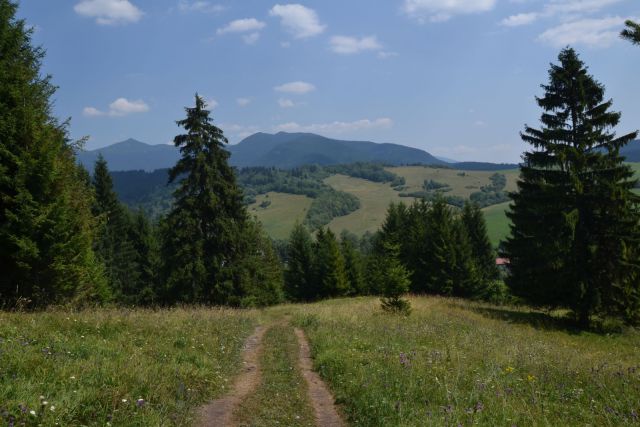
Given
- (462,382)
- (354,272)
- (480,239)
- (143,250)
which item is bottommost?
(354,272)

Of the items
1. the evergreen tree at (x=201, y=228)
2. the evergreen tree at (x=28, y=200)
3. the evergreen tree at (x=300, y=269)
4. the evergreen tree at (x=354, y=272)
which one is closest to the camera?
the evergreen tree at (x=28, y=200)

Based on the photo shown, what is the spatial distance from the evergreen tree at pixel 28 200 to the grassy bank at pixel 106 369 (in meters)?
4.48

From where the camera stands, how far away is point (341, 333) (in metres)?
14.8

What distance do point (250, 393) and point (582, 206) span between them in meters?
23.9

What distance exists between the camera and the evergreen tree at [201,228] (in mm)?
29188

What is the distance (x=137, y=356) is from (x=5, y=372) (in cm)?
258

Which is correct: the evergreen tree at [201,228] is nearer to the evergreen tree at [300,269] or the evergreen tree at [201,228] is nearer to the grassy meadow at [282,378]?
the grassy meadow at [282,378]

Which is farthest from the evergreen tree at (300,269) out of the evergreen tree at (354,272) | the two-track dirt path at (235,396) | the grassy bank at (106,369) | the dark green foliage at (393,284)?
the grassy bank at (106,369)

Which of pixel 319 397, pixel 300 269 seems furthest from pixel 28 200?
pixel 300 269

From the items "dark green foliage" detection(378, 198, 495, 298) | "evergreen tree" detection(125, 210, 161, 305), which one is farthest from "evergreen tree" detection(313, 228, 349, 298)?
"evergreen tree" detection(125, 210, 161, 305)

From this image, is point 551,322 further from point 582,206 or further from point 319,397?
point 319,397

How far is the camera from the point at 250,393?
883 cm

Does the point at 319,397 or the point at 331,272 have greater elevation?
the point at 319,397

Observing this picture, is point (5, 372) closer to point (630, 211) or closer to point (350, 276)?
point (630, 211)
